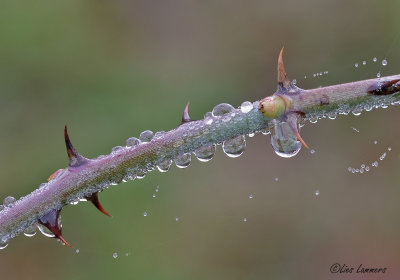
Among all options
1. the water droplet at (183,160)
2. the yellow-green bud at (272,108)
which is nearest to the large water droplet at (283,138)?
the yellow-green bud at (272,108)

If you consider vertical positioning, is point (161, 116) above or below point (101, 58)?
below

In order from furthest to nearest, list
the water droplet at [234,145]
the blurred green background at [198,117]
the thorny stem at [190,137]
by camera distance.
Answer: the blurred green background at [198,117]
the water droplet at [234,145]
the thorny stem at [190,137]

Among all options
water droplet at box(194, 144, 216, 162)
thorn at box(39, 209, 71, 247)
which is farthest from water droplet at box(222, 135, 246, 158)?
thorn at box(39, 209, 71, 247)

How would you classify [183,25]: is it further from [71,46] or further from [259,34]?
[71,46]

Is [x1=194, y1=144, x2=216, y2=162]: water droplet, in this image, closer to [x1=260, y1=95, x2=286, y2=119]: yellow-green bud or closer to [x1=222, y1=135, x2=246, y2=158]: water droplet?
[x1=222, y1=135, x2=246, y2=158]: water droplet

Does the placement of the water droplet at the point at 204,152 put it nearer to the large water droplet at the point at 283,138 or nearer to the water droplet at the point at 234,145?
the water droplet at the point at 234,145

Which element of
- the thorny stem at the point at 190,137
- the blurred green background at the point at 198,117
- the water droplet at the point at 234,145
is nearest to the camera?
the thorny stem at the point at 190,137

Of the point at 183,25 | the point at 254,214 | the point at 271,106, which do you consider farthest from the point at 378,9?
the point at 271,106

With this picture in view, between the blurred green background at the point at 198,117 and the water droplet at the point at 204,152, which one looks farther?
the blurred green background at the point at 198,117
